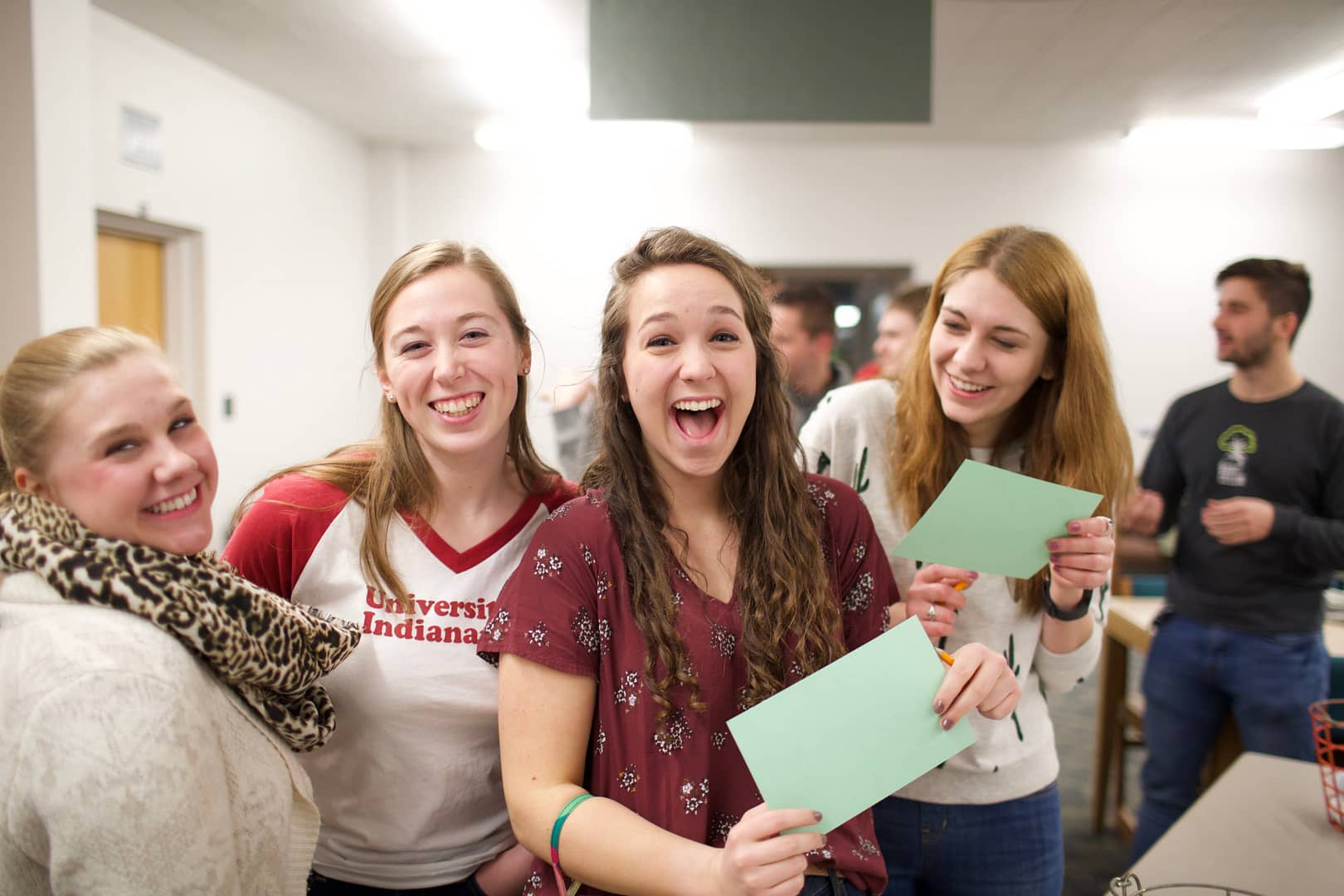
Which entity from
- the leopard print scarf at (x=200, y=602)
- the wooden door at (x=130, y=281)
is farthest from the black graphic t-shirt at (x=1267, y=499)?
the wooden door at (x=130, y=281)

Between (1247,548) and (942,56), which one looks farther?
(1247,548)

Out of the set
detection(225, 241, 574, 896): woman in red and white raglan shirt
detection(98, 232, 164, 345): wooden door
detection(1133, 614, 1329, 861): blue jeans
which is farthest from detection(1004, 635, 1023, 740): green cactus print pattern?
detection(98, 232, 164, 345): wooden door

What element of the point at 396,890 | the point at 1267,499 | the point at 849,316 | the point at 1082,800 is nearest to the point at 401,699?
the point at 396,890

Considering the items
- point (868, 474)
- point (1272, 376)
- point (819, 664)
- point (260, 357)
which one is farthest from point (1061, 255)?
point (260, 357)

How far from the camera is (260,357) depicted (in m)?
4.68

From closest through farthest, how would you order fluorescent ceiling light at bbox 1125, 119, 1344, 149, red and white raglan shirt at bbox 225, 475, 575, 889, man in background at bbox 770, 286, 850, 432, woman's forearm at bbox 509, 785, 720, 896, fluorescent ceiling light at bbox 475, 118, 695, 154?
woman's forearm at bbox 509, 785, 720, 896
red and white raglan shirt at bbox 225, 475, 575, 889
fluorescent ceiling light at bbox 1125, 119, 1344, 149
man in background at bbox 770, 286, 850, 432
fluorescent ceiling light at bbox 475, 118, 695, 154

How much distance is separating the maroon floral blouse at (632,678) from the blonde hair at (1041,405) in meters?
0.46

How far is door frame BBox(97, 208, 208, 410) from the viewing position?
416 cm

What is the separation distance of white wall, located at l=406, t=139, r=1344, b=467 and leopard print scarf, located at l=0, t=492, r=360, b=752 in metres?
4.92

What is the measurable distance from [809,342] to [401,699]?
2.32 metres

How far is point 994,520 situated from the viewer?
1.03m

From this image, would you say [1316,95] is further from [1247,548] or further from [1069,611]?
[1247,548]

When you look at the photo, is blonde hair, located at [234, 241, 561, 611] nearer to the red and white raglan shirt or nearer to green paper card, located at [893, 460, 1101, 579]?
the red and white raglan shirt

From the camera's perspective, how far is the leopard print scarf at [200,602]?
2.53 ft
